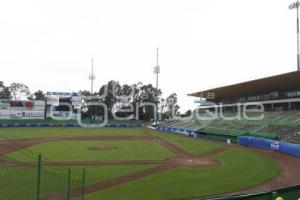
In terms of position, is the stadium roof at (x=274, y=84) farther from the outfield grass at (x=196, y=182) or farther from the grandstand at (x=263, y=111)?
the outfield grass at (x=196, y=182)

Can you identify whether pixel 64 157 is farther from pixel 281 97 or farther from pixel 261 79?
pixel 281 97

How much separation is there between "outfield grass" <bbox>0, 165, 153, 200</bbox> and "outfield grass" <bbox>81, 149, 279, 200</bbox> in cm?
193

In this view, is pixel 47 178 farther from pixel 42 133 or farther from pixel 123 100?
pixel 123 100

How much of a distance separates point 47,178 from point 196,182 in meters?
8.36

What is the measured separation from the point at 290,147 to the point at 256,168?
8859mm

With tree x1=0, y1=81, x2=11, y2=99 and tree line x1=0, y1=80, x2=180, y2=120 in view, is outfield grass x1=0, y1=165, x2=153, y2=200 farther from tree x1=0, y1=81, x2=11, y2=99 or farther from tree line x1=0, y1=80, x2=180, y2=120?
tree x1=0, y1=81, x2=11, y2=99

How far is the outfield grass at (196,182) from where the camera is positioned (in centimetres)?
1509

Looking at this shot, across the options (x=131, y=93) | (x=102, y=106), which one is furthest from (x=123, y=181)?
(x=131, y=93)

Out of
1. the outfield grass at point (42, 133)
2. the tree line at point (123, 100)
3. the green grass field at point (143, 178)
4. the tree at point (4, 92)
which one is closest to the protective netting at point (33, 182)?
the green grass field at point (143, 178)

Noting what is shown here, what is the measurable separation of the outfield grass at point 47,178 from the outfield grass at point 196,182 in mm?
1932

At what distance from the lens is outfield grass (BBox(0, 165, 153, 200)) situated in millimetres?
13990

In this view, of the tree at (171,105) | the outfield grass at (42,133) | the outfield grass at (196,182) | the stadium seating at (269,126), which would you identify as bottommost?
the outfield grass at (196,182)

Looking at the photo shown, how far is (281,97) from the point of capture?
4700 cm

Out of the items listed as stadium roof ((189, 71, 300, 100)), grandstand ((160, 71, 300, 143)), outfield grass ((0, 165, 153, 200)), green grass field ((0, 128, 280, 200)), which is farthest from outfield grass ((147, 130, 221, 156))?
outfield grass ((0, 165, 153, 200))
